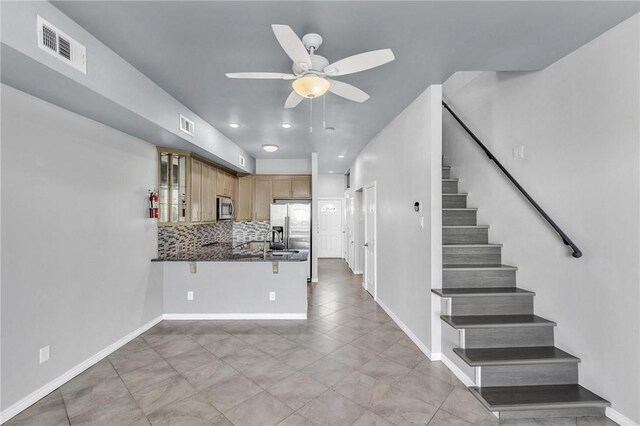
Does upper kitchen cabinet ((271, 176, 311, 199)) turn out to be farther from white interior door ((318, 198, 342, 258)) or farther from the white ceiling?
the white ceiling

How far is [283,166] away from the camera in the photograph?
6.92 metres

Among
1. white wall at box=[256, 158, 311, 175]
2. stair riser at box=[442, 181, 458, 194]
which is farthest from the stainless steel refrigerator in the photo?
stair riser at box=[442, 181, 458, 194]

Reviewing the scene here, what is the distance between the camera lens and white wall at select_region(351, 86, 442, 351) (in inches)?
123

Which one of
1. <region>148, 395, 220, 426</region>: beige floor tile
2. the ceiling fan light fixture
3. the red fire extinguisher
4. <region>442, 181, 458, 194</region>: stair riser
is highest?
the ceiling fan light fixture

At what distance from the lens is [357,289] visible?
5.93m

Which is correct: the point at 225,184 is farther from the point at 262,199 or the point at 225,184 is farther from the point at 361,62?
the point at 361,62

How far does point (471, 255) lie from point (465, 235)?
30cm

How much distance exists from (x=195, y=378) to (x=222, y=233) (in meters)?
3.87

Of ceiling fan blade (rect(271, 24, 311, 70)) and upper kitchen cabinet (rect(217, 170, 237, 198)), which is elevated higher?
ceiling fan blade (rect(271, 24, 311, 70))

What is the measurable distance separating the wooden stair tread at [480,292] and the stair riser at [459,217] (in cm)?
95

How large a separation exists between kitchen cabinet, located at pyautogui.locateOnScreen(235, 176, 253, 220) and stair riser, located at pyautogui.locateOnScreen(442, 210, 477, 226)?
173 inches

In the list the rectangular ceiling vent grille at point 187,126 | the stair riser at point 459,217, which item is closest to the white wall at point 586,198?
the stair riser at point 459,217

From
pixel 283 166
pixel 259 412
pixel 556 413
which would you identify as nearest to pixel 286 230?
pixel 283 166

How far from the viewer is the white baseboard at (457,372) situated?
2574 millimetres
